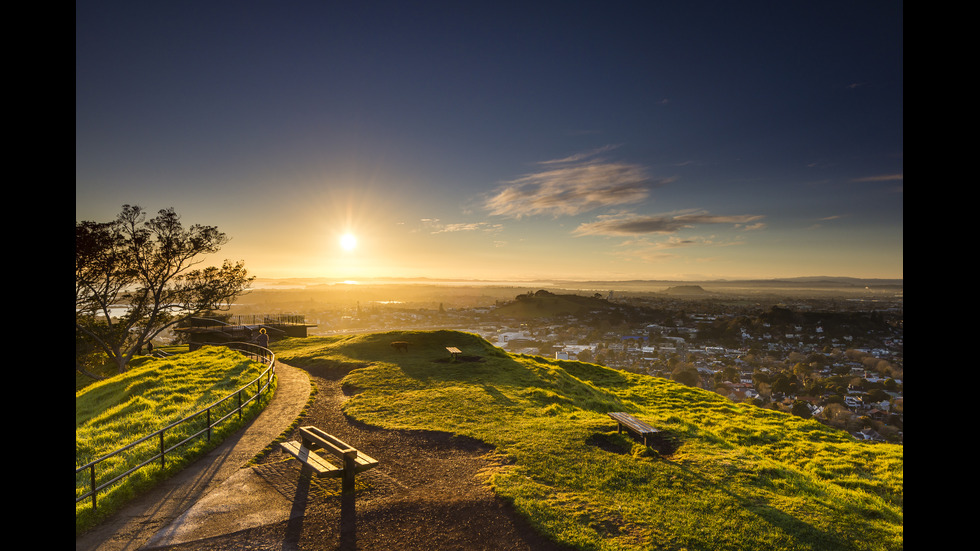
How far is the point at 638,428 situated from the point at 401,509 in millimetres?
6634

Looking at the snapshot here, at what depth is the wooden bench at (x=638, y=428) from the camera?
11180mm

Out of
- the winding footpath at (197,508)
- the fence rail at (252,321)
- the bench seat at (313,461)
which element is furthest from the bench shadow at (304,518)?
the fence rail at (252,321)

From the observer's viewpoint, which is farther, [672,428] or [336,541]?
[672,428]

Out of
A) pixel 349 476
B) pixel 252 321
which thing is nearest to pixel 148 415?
pixel 349 476

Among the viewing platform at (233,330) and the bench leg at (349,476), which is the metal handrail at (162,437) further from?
the viewing platform at (233,330)

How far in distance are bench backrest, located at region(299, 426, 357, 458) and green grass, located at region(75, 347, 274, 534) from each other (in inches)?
112

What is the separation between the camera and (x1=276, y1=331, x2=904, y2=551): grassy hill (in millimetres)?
7599

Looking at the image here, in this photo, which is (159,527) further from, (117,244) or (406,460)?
(117,244)

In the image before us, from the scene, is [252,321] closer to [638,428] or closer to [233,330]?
[233,330]

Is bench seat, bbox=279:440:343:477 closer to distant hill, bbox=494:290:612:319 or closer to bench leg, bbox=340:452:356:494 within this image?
bench leg, bbox=340:452:356:494

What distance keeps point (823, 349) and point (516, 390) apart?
81.6 m

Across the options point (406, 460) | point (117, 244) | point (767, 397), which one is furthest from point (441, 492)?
point (767, 397)
